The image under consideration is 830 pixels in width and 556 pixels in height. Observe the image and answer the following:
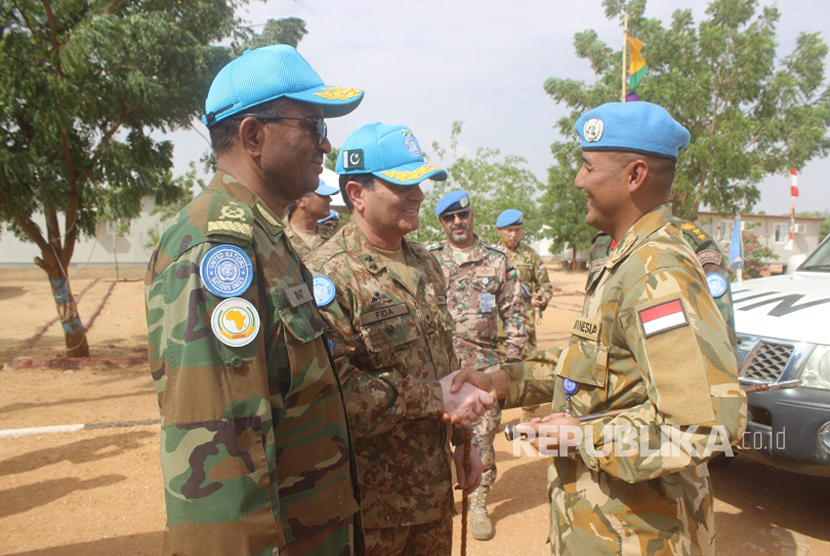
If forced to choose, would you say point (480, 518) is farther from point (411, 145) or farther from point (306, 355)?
point (306, 355)

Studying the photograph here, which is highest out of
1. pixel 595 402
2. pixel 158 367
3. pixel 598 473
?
pixel 158 367

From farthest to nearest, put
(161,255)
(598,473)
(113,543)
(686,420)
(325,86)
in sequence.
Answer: (113,543) → (598,473) → (325,86) → (686,420) → (161,255)

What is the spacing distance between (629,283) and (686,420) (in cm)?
46

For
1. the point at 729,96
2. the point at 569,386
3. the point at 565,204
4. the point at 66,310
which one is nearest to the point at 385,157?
the point at 569,386

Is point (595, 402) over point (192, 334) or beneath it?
beneath

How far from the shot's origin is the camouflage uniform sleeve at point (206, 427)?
124 centimetres

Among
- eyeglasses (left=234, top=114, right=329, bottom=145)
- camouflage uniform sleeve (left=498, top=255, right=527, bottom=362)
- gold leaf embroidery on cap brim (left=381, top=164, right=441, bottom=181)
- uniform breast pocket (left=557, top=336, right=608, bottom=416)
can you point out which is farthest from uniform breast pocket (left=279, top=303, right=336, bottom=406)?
camouflage uniform sleeve (left=498, top=255, right=527, bottom=362)

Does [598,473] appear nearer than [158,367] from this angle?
No

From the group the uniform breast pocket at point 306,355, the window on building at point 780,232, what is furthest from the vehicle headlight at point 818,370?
the window on building at point 780,232

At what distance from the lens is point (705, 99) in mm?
20109

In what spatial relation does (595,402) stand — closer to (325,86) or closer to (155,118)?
(325,86)

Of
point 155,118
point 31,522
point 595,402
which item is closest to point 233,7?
point 155,118

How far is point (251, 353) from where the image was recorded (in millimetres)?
1309

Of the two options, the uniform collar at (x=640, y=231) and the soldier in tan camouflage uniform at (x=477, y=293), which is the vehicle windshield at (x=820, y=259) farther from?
the uniform collar at (x=640, y=231)
